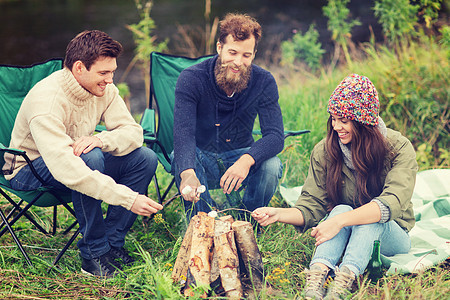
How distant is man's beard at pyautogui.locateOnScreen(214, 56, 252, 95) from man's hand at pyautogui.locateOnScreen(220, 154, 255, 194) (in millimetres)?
438

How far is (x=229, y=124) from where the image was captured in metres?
2.85

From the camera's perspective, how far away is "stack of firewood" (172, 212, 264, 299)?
6.97ft

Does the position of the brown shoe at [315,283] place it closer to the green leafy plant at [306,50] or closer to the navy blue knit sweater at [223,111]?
the navy blue knit sweater at [223,111]

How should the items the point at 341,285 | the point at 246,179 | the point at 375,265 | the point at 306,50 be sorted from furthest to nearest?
the point at 306,50, the point at 246,179, the point at 375,265, the point at 341,285

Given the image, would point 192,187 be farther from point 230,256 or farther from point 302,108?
point 302,108

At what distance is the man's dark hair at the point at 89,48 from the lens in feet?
7.85

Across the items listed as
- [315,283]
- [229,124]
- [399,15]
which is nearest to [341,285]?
[315,283]

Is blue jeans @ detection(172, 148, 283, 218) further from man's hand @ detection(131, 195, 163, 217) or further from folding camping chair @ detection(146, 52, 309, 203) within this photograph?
folding camping chair @ detection(146, 52, 309, 203)

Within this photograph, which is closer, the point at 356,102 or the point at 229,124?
the point at 356,102

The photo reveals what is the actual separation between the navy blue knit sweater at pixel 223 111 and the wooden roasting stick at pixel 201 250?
0.62m


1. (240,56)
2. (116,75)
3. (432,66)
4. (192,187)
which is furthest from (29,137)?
(116,75)

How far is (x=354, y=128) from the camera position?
90.0 inches

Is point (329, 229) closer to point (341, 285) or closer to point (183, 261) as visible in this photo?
point (341, 285)

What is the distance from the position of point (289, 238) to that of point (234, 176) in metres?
0.48
